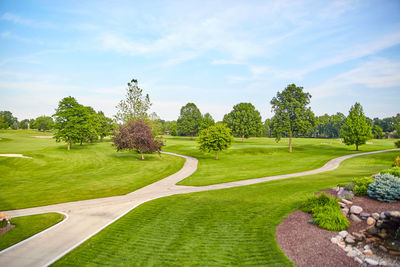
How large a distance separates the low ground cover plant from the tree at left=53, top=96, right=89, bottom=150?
151ft

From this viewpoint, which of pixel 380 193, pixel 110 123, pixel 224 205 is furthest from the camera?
pixel 110 123

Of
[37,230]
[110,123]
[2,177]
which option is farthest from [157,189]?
[110,123]

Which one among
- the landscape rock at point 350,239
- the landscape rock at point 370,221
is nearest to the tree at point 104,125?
the landscape rock at point 370,221

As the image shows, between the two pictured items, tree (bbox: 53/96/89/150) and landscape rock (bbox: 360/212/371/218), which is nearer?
landscape rock (bbox: 360/212/371/218)

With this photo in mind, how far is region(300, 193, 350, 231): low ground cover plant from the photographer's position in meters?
9.28

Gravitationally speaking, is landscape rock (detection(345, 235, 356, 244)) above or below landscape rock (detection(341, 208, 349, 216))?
below

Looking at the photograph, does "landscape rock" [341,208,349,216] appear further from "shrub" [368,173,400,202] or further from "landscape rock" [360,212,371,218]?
"shrub" [368,173,400,202]

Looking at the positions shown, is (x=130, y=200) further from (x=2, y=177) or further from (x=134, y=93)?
(x=134, y=93)

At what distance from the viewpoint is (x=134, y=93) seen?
53094mm

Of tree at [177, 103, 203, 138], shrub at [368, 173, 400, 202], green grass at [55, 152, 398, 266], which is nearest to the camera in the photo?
green grass at [55, 152, 398, 266]

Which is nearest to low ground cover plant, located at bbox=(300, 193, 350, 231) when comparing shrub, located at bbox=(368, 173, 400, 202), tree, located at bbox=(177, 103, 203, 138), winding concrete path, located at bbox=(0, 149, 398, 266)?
shrub, located at bbox=(368, 173, 400, 202)

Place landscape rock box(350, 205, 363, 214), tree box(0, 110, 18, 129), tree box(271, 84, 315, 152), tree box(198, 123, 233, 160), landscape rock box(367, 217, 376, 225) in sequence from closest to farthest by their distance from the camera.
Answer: landscape rock box(367, 217, 376, 225) < landscape rock box(350, 205, 363, 214) < tree box(198, 123, 233, 160) < tree box(271, 84, 315, 152) < tree box(0, 110, 18, 129)

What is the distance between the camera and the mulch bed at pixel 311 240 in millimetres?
7181

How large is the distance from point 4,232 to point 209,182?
14.4 m
